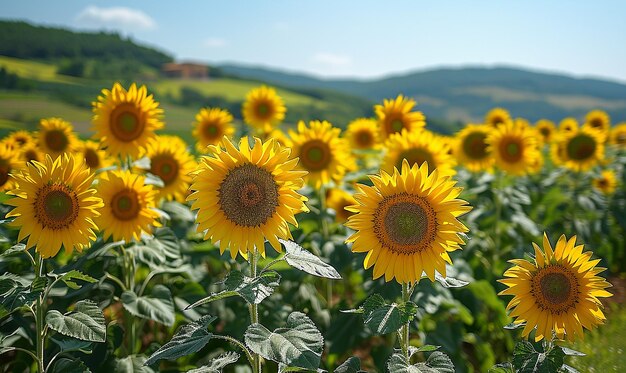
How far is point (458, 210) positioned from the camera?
2.36m

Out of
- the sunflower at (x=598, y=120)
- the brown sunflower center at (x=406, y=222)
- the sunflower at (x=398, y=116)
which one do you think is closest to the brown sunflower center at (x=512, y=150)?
the sunflower at (x=398, y=116)

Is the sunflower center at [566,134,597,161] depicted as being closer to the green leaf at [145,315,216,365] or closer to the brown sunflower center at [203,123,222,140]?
the brown sunflower center at [203,123,222,140]

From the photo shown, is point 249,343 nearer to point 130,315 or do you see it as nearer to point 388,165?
point 130,315

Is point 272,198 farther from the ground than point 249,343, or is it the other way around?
point 272,198

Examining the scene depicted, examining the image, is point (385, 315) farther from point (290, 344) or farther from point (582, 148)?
point (582, 148)

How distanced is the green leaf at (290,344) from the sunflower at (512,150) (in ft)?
Result: 11.3

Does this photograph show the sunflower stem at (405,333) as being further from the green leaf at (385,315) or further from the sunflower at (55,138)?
the sunflower at (55,138)

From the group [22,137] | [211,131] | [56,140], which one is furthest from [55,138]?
[211,131]

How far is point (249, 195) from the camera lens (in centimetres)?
242

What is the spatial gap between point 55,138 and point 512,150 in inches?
167

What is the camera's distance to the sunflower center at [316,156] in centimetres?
474

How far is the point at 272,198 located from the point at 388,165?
206 centimetres

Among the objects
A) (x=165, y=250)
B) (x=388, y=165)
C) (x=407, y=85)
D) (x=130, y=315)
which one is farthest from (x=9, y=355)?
(x=407, y=85)

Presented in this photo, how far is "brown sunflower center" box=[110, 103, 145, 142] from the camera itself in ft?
13.3
